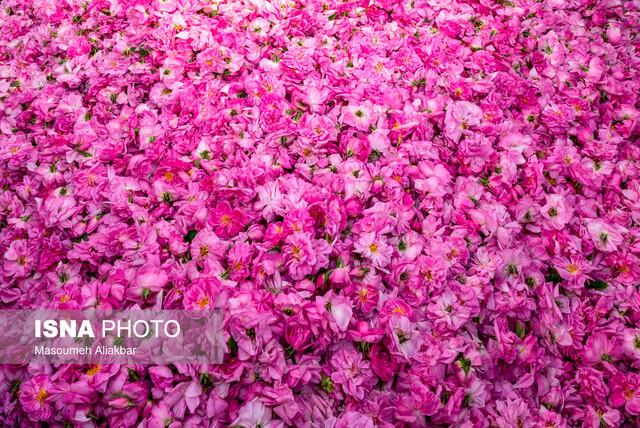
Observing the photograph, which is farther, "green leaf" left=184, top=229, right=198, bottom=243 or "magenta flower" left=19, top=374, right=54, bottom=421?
"green leaf" left=184, top=229, right=198, bottom=243

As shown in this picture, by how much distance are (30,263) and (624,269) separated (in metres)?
1.88

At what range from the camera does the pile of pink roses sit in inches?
43.8

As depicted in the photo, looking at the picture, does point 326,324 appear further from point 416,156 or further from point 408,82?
point 408,82

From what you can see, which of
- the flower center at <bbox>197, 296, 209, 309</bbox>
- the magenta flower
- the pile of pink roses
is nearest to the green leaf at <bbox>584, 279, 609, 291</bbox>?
the pile of pink roses

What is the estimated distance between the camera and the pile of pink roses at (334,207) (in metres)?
1.11

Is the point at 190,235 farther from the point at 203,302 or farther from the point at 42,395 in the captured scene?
the point at 42,395

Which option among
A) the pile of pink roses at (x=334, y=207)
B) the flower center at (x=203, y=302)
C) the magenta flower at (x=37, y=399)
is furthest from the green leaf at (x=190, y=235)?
the magenta flower at (x=37, y=399)

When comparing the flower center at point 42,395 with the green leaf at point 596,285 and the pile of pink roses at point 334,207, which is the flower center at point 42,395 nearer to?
the pile of pink roses at point 334,207

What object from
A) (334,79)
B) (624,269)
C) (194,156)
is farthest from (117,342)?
(624,269)

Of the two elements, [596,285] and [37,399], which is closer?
[37,399]

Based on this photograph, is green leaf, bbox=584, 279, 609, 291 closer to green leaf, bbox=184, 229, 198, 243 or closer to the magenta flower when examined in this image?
green leaf, bbox=184, 229, 198, 243

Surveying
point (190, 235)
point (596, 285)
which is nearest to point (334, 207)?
point (190, 235)

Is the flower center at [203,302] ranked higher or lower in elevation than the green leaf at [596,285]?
higher

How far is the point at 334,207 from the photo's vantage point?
1332mm
